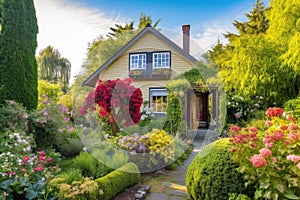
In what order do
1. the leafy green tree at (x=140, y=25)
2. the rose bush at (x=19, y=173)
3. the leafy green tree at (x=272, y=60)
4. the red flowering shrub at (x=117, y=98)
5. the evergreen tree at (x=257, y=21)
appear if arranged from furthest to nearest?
the evergreen tree at (x=257, y=21)
the leafy green tree at (x=140, y=25)
the leafy green tree at (x=272, y=60)
the red flowering shrub at (x=117, y=98)
the rose bush at (x=19, y=173)

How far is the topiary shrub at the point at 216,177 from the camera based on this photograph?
7.52ft

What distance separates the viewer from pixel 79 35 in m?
4.46

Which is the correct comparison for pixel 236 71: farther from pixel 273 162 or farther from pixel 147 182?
pixel 273 162

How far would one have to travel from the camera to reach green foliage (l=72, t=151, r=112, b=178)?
10.4 feet

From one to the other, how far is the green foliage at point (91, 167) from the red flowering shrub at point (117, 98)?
1128mm

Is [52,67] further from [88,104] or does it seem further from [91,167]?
[91,167]

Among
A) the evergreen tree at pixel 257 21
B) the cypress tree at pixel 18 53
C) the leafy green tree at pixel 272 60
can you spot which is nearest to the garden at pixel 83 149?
the cypress tree at pixel 18 53

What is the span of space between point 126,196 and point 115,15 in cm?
424

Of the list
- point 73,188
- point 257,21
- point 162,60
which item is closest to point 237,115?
point 162,60

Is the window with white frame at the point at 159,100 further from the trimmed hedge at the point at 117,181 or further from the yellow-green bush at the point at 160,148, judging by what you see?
the trimmed hedge at the point at 117,181

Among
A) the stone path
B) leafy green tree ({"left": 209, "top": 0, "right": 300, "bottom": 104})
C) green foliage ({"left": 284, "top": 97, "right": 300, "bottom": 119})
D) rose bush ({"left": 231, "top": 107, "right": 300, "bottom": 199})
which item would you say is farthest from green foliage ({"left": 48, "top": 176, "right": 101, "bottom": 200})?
leafy green tree ({"left": 209, "top": 0, "right": 300, "bottom": 104})

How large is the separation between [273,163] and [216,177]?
0.58 m

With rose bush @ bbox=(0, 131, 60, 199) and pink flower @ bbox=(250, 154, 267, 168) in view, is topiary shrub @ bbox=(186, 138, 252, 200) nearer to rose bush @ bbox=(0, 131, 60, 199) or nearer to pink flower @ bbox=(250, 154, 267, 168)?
pink flower @ bbox=(250, 154, 267, 168)

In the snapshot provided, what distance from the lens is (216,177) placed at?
236 cm
